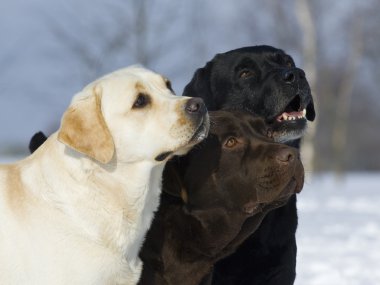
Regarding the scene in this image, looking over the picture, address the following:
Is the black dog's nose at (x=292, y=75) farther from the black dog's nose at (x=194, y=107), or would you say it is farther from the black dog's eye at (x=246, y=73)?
the black dog's nose at (x=194, y=107)

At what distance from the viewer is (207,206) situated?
425cm

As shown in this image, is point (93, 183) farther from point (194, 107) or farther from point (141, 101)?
point (194, 107)

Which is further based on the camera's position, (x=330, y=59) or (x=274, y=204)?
(x=330, y=59)

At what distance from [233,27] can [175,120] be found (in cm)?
2478

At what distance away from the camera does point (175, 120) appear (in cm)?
368

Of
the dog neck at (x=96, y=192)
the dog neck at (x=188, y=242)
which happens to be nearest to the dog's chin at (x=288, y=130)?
the dog neck at (x=188, y=242)

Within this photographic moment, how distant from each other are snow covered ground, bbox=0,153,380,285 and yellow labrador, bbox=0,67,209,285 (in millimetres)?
1489

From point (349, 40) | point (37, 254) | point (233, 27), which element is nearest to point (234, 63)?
point (37, 254)

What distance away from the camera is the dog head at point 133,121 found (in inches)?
141

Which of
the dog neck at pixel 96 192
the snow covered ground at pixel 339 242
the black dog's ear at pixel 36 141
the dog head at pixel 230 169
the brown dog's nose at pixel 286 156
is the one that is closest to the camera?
the dog neck at pixel 96 192

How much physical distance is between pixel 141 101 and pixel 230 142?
2.46ft

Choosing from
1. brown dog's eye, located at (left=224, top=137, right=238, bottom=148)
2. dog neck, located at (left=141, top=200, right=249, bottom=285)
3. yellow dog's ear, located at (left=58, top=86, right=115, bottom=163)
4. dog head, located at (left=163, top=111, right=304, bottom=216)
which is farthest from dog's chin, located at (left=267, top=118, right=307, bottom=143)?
yellow dog's ear, located at (left=58, top=86, right=115, bottom=163)

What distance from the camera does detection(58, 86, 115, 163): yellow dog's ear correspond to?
3531mm

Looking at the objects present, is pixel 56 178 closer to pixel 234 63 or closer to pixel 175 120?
Answer: pixel 175 120
